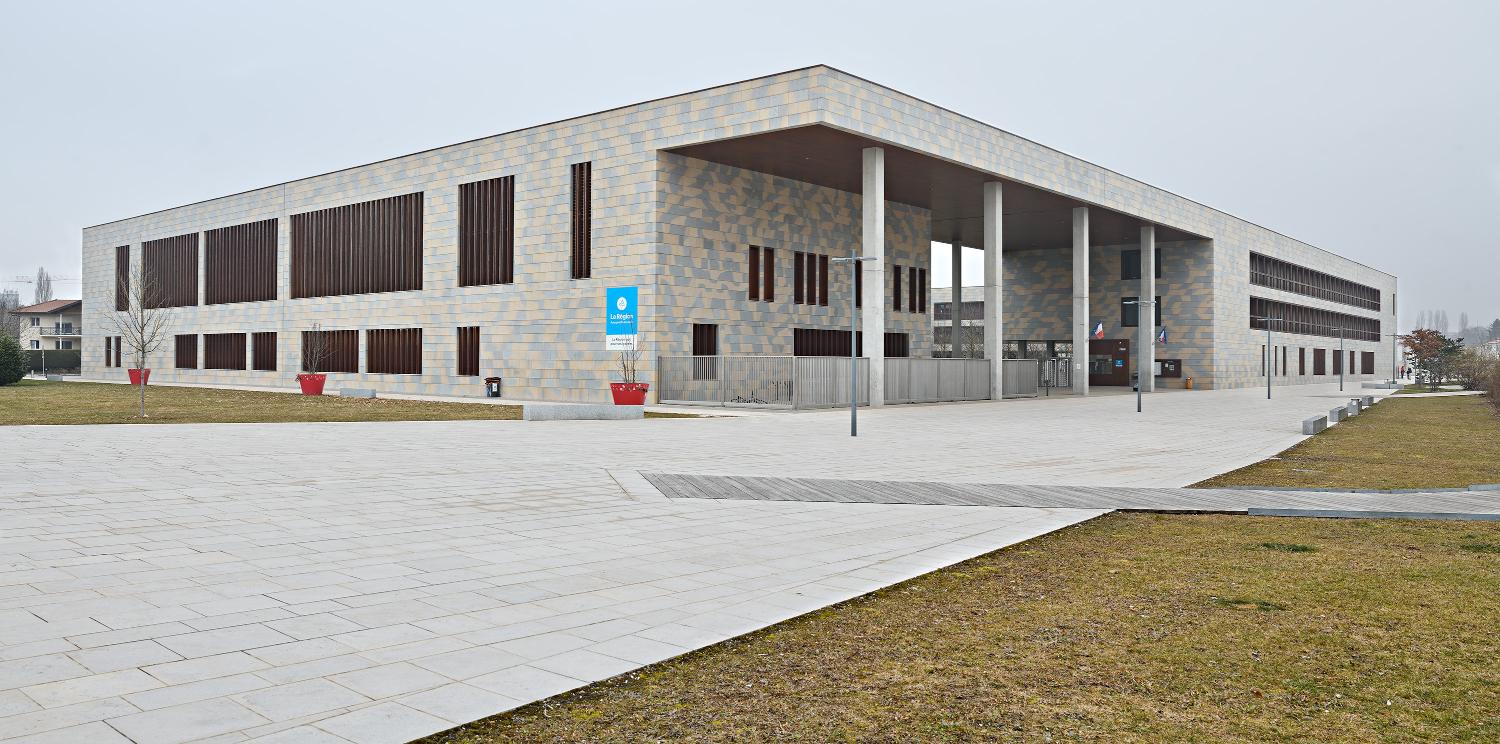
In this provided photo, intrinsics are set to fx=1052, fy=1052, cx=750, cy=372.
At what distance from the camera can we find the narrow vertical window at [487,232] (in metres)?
42.8

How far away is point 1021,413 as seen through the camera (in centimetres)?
3397

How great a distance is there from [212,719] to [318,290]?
168ft

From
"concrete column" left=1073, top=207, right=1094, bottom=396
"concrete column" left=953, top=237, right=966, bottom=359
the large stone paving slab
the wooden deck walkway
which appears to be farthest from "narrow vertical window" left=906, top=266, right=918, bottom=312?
the large stone paving slab

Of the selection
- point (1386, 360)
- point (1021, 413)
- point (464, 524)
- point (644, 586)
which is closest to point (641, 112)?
point (1021, 413)

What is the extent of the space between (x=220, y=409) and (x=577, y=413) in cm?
1213

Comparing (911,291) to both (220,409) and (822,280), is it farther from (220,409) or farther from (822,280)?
(220,409)

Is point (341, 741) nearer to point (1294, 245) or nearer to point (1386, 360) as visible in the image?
point (1294, 245)

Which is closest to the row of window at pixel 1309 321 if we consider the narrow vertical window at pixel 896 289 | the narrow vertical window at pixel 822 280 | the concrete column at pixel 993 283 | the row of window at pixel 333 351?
the narrow vertical window at pixel 896 289

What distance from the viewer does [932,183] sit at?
45125mm

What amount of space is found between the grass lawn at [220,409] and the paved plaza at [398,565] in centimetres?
808

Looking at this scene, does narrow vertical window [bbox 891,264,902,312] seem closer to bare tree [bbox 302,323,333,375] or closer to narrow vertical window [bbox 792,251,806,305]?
narrow vertical window [bbox 792,251,806,305]

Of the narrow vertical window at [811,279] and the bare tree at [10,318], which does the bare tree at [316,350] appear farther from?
the narrow vertical window at [811,279]

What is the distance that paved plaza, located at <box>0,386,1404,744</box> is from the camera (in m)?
5.04

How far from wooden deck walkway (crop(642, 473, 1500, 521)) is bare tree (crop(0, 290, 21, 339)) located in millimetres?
51052
